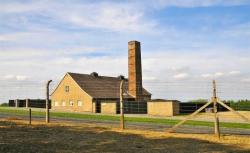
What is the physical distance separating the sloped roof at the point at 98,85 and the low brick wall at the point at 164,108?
887 cm

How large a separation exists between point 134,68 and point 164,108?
11664mm

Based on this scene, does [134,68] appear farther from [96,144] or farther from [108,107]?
[96,144]

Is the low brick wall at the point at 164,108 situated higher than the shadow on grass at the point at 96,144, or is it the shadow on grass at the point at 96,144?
the low brick wall at the point at 164,108

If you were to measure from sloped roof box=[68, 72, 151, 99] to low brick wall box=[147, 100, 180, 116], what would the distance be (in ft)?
29.1

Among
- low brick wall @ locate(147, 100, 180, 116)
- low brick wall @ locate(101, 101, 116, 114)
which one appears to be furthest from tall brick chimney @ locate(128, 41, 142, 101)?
low brick wall @ locate(147, 100, 180, 116)

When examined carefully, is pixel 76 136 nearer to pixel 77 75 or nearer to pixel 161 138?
pixel 161 138

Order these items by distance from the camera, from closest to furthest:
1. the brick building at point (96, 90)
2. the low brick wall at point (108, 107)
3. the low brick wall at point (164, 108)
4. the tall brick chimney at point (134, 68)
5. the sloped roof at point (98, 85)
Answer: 1. the low brick wall at point (164, 108)
2. the low brick wall at point (108, 107)
3. the brick building at point (96, 90)
4. the tall brick chimney at point (134, 68)
5. the sloped roof at point (98, 85)

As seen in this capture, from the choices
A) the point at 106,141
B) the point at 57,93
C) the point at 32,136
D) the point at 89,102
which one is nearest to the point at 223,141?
the point at 106,141

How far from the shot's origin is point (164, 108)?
159ft

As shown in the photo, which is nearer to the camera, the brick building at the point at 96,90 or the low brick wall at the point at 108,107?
the low brick wall at the point at 108,107

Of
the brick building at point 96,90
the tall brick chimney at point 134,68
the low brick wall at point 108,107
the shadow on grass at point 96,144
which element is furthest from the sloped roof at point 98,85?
the shadow on grass at point 96,144

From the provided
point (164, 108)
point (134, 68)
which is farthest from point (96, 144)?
point (134, 68)

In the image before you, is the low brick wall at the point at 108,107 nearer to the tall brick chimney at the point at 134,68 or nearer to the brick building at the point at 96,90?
the brick building at the point at 96,90

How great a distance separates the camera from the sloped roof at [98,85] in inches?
2388
